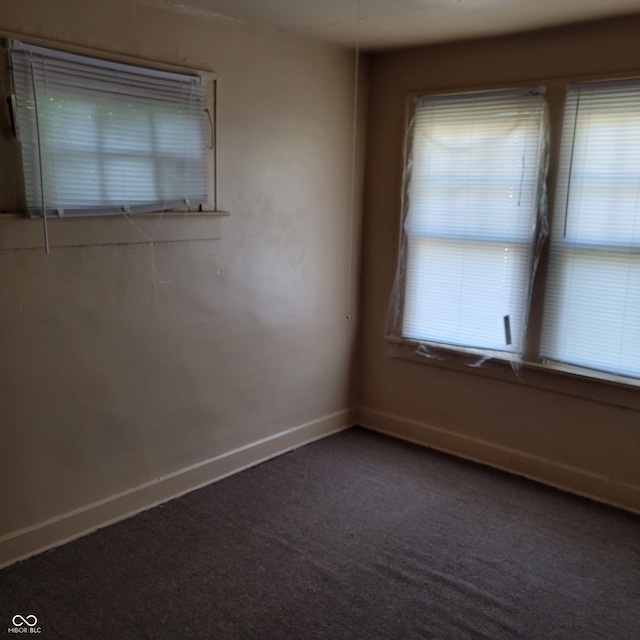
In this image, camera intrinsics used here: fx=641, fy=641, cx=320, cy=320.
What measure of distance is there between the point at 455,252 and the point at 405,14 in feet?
4.31

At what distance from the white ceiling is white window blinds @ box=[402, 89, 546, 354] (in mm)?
377

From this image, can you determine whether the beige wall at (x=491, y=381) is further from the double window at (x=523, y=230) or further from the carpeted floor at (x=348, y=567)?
the carpeted floor at (x=348, y=567)

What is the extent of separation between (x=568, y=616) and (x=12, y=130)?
2823mm

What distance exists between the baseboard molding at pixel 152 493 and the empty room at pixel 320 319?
0.5 inches

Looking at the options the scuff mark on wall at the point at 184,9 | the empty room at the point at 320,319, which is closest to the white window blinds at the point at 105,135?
the empty room at the point at 320,319

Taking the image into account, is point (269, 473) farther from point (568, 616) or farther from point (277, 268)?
point (568, 616)

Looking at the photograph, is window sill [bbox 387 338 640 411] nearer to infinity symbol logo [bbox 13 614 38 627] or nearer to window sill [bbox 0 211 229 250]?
window sill [bbox 0 211 229 250]

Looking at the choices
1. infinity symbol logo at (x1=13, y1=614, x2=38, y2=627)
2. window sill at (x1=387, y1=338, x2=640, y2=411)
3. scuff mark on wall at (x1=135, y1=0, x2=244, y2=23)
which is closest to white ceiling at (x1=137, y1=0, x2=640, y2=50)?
scuff mark on wall at (x1=135, y1=0, x2=244, y2=23)

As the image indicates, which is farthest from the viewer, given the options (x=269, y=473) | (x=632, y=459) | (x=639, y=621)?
(x=269, y=473)

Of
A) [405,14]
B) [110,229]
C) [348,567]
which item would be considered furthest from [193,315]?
[405,14]

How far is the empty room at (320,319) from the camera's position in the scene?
8.34 ft

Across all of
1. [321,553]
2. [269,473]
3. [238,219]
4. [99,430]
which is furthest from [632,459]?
[99,430]

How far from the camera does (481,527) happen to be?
307 cm

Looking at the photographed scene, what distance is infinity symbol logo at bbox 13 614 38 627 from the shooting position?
7.55 ft
